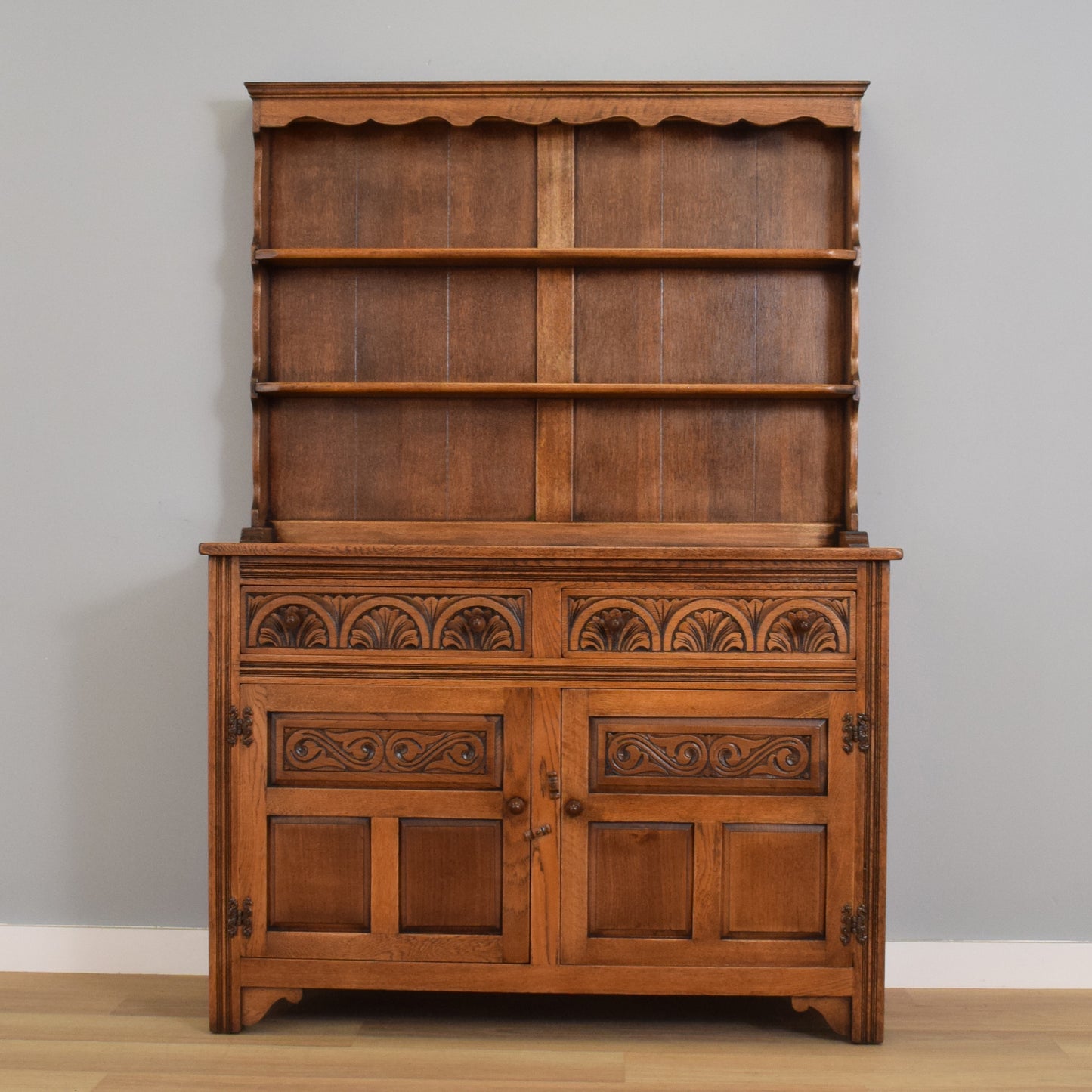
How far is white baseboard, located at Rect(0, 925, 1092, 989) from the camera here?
2514 millimetres

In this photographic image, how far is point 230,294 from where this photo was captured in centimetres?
257

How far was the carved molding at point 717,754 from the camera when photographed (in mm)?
2115

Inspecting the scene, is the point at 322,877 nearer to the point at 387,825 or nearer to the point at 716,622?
the point at 387,825

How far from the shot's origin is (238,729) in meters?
2.14

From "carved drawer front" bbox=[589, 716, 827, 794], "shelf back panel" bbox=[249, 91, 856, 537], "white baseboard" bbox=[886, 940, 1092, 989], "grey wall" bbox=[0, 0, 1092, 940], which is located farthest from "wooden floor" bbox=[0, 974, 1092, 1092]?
"shelf back panel" bbox=[249, 91, 856, 537]

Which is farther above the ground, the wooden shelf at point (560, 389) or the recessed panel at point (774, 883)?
the wooden shelf at point (560, 389)

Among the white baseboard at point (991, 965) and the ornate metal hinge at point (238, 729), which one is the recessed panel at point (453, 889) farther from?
the white baseboard at point (991, 965)

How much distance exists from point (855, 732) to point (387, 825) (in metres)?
1.08

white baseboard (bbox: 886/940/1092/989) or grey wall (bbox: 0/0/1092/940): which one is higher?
grey wall (bbox: 0/0/1092/940)

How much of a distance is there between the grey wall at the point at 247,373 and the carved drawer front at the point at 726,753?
0.57 meters

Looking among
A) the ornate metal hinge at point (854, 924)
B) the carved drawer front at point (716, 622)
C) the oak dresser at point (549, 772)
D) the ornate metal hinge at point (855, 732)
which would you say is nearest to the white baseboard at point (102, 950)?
the oak dresser at point (549, 772)

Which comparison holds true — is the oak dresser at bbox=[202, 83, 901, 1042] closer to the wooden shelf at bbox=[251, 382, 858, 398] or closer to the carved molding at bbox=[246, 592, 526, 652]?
the carved molding at bbox=[246, 592, 526, 652]

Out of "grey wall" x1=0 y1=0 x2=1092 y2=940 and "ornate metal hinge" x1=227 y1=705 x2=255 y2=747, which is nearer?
"ornate metal hinge" x1=227 y1=705 x2=255 y2=747

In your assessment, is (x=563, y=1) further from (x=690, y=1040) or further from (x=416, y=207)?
(x=690, y=1040)
